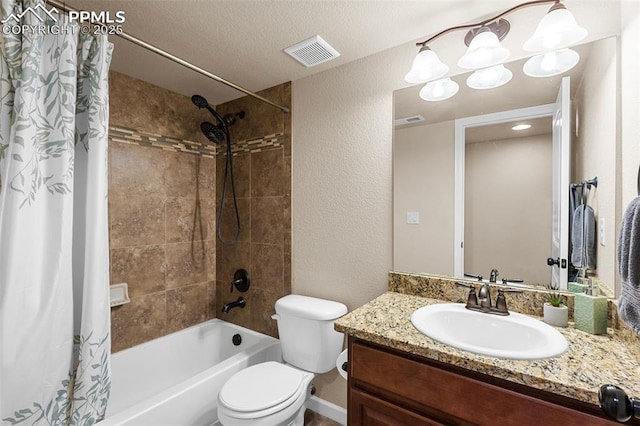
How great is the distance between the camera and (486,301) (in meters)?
1.27

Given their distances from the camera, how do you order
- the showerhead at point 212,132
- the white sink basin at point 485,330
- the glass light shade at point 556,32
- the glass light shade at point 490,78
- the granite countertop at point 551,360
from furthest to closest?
the showerhead at point 212,132
the glass light shade at point 490,78
the glass light shade at point 556,32
the white sink basin at point 485,330
the granite countertop at point 551,360

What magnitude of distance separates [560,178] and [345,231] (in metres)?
1.10

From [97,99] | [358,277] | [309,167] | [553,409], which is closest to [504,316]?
[553,409]

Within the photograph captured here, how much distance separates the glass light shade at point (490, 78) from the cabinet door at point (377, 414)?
146 centimetres

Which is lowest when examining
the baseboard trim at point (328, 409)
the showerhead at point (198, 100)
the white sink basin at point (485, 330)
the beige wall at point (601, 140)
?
the baseboard trim at point (328, 409)

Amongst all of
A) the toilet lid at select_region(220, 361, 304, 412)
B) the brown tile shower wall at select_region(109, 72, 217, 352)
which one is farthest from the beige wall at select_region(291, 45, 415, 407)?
the brown tile shower wall at select_region(109, 72, 217, 352)

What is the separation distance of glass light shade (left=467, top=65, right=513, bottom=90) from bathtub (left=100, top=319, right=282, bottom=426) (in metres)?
1.97

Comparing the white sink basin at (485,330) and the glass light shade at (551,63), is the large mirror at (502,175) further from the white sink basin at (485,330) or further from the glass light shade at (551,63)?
the white sink basin at (485,330)

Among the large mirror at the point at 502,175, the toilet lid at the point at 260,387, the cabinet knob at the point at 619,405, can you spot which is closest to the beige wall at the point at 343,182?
the large mirror at the point at 502,175

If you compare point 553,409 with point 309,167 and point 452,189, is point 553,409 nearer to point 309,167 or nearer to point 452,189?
point 452,189

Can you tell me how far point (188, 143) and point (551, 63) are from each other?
2398 millimetres

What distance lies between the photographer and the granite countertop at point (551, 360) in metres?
0.77

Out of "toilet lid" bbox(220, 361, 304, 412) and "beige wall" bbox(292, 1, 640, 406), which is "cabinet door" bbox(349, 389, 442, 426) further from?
"beige wall" bbox(292, 1, 640, 406)

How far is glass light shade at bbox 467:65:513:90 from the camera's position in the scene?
4.45 ft
